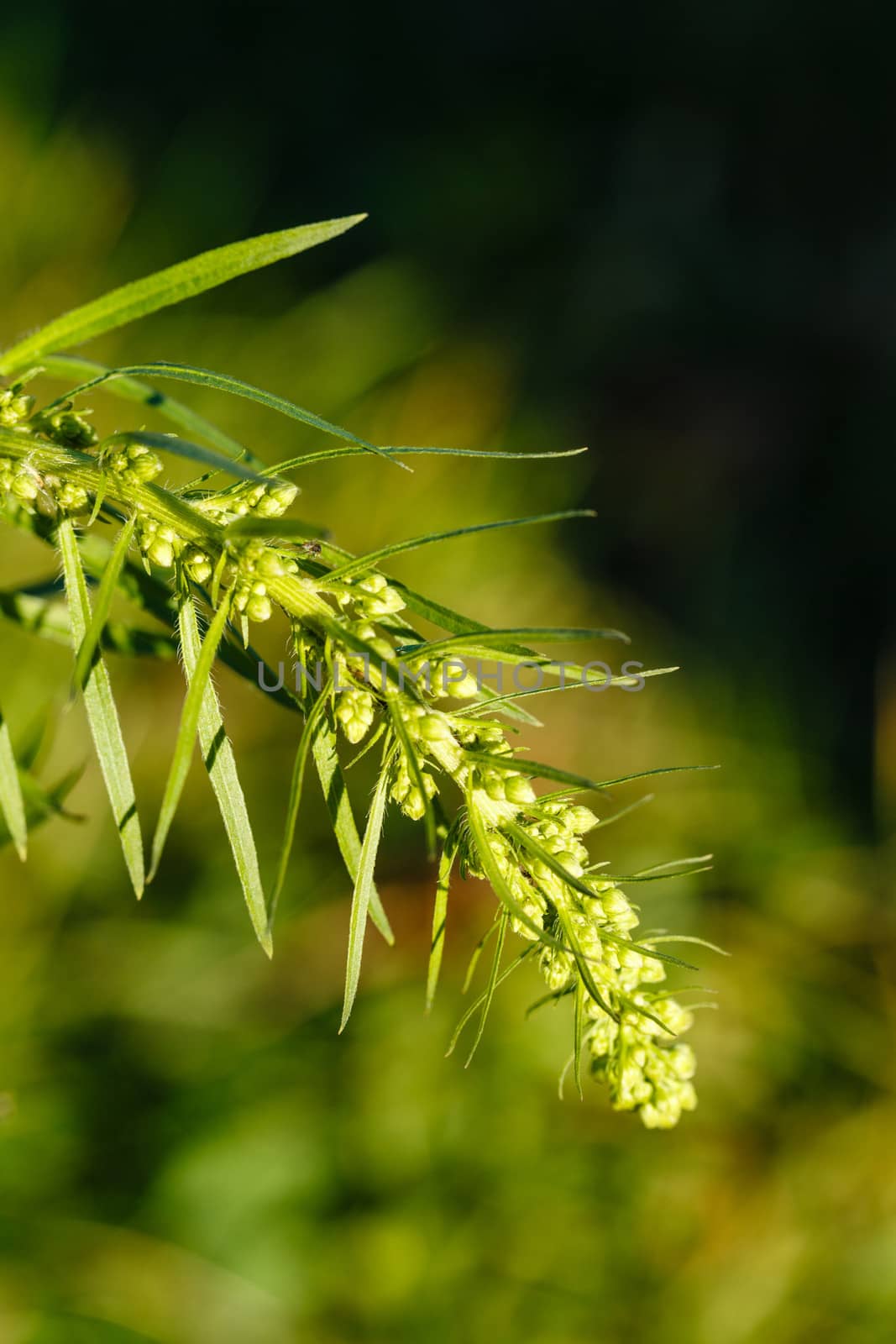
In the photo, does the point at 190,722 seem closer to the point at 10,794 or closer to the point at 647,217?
the point at 10,794

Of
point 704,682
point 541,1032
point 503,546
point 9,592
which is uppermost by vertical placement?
point 9,592

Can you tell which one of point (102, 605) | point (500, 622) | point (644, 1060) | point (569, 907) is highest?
point (102, 605)

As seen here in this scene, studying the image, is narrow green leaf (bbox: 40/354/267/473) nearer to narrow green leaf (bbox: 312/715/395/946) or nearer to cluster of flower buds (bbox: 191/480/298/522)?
cluster of flower buds (bbox: 191/480/298/522)

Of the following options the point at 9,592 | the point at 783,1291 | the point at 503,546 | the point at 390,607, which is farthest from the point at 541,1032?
the point at 390,607

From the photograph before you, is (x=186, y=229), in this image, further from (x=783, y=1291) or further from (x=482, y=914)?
(x=783, y=1291)

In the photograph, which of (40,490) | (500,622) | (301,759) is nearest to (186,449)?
(40,490)

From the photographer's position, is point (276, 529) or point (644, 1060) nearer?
point (276, 529)
